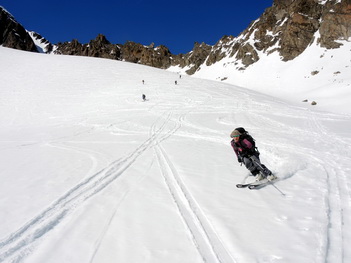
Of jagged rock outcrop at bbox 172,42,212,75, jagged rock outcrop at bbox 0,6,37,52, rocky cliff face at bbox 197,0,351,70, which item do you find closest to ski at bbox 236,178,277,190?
rocky cliff face at bbox 197,0,351,70

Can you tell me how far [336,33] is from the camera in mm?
48969

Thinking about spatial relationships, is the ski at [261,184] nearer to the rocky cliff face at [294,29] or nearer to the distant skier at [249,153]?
the distant skier at [249,153]

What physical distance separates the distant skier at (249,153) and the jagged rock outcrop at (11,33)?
201m

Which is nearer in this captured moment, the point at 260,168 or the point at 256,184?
the point at 256,184

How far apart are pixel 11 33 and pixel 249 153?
688ft

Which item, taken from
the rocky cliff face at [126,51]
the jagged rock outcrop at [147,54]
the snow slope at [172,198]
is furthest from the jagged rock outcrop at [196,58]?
the snow slope at [172,198]

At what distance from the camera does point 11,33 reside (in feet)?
532

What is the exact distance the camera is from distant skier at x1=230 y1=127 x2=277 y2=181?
223 inches

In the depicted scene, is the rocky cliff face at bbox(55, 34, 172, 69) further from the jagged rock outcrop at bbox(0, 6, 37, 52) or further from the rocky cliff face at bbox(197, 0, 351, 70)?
the rocky cliff face at bbox(197, 0, 351, 70)

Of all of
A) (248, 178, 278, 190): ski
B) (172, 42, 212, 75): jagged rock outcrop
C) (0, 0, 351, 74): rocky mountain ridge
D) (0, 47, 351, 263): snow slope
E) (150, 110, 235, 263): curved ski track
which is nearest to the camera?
(150, 110, 235, 263): curved ski track

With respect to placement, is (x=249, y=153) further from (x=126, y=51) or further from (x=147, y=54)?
(x=126, y=51)

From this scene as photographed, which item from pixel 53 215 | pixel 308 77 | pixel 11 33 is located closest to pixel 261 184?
pixel 53 215

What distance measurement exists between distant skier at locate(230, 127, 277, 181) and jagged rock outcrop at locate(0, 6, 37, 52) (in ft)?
661

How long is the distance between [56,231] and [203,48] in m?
122
